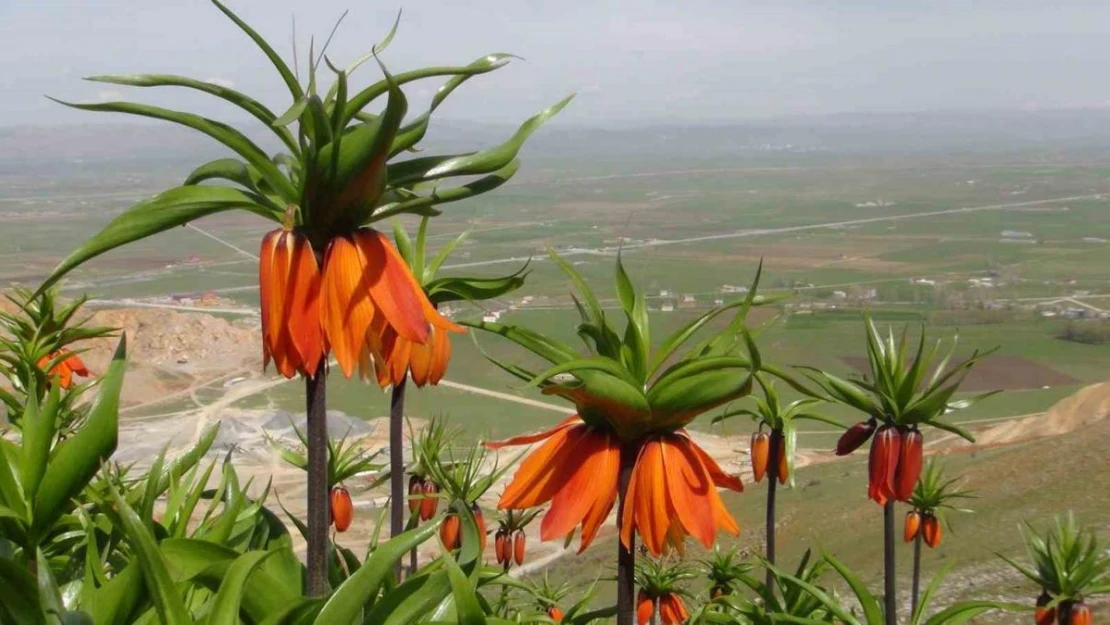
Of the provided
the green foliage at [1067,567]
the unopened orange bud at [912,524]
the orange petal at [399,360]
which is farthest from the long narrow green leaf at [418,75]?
the unopened orange bud at [912,524]

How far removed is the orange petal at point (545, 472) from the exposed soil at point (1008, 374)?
139 feet

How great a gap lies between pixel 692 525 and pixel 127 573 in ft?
3.93

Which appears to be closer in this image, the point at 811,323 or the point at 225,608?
the point at 225,608

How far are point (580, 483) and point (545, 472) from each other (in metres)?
0.10

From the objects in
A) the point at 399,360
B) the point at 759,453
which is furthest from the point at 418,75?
the point at 759,453

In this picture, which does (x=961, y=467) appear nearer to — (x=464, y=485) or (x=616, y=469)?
(x=464, y=485)

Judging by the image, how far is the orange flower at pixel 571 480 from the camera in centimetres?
237

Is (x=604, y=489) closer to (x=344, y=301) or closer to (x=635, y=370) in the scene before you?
(x=635, y=370)

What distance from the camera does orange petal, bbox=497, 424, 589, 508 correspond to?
242cm

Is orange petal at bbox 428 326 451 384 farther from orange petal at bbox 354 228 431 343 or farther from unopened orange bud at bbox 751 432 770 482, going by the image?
unopened orange bud at bbox 751 432 770 482

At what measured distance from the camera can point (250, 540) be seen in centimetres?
220

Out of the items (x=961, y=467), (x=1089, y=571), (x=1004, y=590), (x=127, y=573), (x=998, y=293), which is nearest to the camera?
(x=127, y=573)

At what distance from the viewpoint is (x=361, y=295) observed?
1.93m

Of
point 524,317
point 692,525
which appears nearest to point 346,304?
point 692,525
